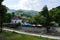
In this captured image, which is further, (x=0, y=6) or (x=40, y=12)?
(x=40, y=12)

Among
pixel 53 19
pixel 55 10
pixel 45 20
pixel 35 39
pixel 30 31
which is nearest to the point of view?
pixel 35 39

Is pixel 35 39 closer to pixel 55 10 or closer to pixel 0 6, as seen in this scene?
pixel 0 6

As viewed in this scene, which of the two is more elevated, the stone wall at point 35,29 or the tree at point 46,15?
the tree at point 46,15

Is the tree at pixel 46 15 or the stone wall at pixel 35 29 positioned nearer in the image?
the stone wall at pixel 35 29

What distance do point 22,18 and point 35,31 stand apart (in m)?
8.63

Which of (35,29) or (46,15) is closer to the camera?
(35,29)

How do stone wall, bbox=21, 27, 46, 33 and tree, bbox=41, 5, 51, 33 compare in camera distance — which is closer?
stone wall, bbox=21, 27, 46, 33

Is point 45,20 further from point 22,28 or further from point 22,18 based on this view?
point 22,18

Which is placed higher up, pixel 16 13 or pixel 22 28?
pixel 16 13

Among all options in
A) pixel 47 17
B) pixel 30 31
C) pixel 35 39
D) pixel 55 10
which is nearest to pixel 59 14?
pixel 55 10

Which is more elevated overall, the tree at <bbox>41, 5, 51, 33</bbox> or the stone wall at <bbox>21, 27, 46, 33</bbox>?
the tree at <bbox>41, 5, 51, 33</bbox>

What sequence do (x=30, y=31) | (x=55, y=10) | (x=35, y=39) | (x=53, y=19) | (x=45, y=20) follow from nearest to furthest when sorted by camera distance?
(x=35, y=39)
(x=30, y=31)
(x=45, y=20)
(x=53, y=19)
(x=55, y=10)

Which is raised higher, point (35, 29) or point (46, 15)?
point (46, 15)

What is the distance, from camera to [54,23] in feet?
87.0
